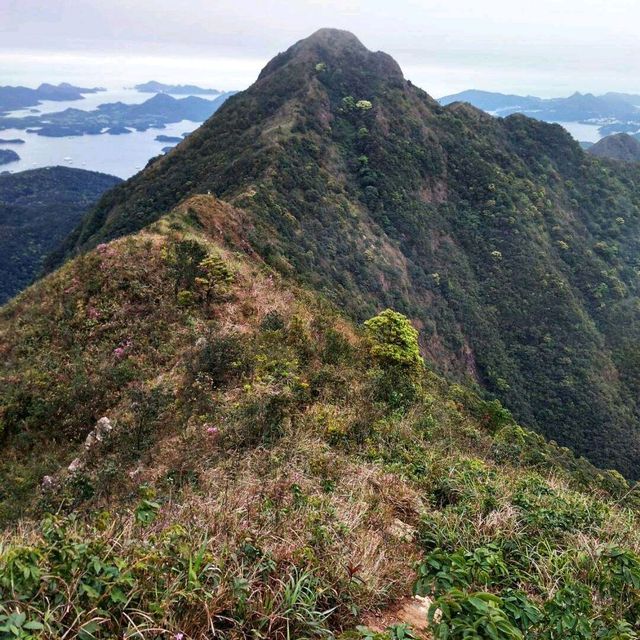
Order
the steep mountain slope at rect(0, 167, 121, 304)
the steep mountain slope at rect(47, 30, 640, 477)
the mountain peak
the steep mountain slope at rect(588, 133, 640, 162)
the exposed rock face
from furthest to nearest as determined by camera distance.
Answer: the steep mountain slope at rect(588, 133, 640, 162) → the steep mountain slope at rect(0, 167, 121, 304) → the mountain peak → the steep mountain slope at rect(47, 30, 640, 477) → the exposed rock face

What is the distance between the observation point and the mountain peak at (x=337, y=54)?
6956cm

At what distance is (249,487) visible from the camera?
→ 16.8ft

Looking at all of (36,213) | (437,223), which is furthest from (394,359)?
(36,213)

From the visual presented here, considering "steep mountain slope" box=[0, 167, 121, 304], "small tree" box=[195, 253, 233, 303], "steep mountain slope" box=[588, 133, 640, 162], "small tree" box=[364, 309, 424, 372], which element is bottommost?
"steep mountain slope" box=[0, 167, 121, 304]

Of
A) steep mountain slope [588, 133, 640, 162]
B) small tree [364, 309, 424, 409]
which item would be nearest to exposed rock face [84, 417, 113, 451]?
small tree [364, 309, 424, 409]

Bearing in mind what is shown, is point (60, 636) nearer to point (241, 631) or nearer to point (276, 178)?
point (241, 631)

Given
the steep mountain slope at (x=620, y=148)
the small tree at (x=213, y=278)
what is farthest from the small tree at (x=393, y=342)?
the steep mountain slope at (x=620, y=148)

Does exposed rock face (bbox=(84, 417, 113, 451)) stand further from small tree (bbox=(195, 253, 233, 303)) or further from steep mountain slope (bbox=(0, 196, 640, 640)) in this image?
small tree (bbox=(195, 253, 233, 303))

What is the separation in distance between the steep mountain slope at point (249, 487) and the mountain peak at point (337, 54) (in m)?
64.3

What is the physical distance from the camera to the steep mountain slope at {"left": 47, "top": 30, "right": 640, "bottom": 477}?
41.8 metres

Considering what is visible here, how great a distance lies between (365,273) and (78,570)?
39.6 m

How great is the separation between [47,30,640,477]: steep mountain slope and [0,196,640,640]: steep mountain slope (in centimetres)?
1450

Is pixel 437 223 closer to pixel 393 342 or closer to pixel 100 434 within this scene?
pixel 393 342

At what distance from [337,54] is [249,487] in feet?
257
